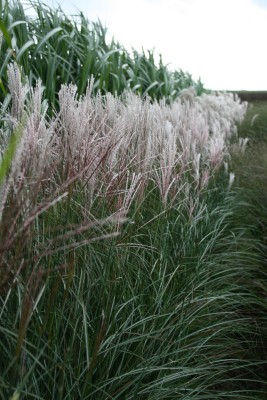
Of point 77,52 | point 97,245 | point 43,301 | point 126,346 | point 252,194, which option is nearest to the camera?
point 43,301

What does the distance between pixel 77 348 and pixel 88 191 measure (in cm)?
46

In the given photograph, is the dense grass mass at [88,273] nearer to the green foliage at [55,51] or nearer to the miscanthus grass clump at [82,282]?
the miscanthus grass clump at [82,282]

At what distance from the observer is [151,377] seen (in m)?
1.61

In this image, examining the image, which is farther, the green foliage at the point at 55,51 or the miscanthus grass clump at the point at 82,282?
the green foliage at the point at 55,51

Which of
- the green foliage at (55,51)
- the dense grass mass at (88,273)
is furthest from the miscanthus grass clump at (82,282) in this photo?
the green foliage at (55,51)

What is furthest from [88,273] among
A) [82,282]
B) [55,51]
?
[55,51]

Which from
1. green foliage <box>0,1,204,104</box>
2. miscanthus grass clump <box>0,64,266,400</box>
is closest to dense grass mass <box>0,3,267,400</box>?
miscanthus grass clump <box>0,64,266,400</box>

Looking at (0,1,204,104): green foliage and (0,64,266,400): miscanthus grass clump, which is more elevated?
(0,1,204,104): green foliage

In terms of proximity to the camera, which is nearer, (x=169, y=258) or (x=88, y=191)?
(x=88, y=191)

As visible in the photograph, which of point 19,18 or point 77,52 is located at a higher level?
point 19,18

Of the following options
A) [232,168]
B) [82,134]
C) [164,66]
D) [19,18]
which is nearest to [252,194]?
[232,168]

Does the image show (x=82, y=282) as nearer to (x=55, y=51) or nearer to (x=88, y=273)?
(x=88, y=273)

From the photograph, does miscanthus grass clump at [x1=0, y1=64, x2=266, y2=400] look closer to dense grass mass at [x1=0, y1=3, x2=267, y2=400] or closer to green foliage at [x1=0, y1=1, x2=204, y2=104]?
dense grass mass at [x1=0, y1=3, x2=267, y2=400]

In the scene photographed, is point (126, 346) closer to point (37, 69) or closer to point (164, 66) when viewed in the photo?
point (37, 69)
